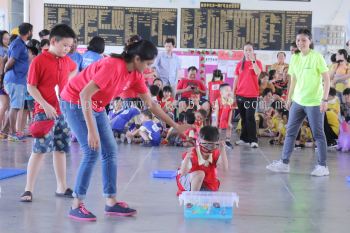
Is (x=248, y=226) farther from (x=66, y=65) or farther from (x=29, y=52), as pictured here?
(x=29, y=52)

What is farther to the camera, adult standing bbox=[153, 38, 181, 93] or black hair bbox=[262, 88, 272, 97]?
black hair bbox=[262, 88, 272, 97]

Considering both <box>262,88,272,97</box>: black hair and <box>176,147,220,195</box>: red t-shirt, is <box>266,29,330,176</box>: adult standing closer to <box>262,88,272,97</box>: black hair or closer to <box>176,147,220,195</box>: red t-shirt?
<box>176,147,220,195</box>: red t-shirt

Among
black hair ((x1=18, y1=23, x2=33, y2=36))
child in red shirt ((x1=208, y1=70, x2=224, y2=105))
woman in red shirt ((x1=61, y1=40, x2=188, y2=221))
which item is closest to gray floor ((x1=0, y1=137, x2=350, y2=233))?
woman in red shirt ((x1=61, y1=40, x2=188, y2=221))

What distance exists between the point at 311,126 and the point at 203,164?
7.05 feet

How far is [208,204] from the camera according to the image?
4.96m

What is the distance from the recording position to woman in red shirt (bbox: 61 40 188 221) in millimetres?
4465

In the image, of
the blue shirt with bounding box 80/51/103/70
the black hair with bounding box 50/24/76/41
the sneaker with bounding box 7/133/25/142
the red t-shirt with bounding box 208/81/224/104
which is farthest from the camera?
the red t-shirt with bounding box 208/81/224/104

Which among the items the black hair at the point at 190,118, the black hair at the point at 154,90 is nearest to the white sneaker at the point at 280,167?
the black hair at the point at 190,118

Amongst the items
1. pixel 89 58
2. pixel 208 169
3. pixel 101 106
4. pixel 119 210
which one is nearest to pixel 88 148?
pixel 101 106

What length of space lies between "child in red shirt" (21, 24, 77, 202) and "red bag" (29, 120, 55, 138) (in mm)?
32

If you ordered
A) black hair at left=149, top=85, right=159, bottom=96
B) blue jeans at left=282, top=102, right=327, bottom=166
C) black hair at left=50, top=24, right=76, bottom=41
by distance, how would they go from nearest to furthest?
black hair at left=50, top=24, right=76, bottom=41
blue jeans at left=282, top=102, right=327, bottom=166
black hair at left=149, top=85, right=159, bottom=96

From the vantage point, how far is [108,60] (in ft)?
14.8

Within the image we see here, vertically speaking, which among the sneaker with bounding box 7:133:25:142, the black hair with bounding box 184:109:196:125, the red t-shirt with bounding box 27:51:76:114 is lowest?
the sneaker with bounding box 7:133:25:142

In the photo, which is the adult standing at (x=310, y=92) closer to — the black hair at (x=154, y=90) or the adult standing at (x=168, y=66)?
the black hair at (x=154, y=90)
